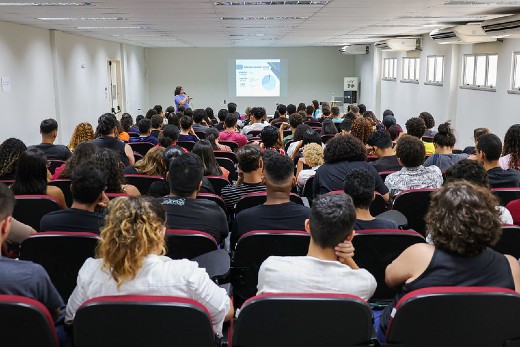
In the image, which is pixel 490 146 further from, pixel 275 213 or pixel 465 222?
pixel 465 222

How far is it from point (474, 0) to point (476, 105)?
4723 mm

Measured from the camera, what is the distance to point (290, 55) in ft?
68.2

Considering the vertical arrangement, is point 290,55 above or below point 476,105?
above

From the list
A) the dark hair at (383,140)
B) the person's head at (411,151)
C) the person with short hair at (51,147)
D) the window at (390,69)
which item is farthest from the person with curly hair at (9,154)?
the window at (390,69)

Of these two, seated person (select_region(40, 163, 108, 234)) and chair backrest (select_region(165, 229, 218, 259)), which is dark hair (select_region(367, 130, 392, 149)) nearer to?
chair backrest (select_region(165, 229, 218, 259))

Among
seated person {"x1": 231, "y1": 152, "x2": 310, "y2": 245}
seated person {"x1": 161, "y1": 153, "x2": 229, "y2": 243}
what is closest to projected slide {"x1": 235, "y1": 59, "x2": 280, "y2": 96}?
seated person {"x1": 161, "y1": 153, "x2": 229, "y2": 243}

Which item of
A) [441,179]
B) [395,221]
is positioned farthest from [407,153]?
[395,221]

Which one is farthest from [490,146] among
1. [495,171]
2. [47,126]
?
[47,126]

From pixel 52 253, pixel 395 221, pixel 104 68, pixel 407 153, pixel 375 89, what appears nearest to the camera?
pixel 52 253

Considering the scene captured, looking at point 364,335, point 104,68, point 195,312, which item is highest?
point 104,68

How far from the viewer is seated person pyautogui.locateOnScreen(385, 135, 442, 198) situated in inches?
171

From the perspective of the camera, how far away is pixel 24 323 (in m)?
1.89

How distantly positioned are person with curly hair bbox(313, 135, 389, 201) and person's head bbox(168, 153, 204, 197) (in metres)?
1.39

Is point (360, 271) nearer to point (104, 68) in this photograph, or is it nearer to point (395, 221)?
point (395, 221)
